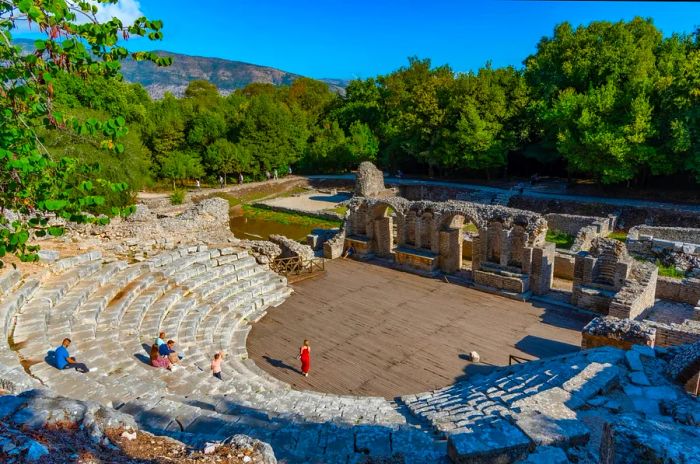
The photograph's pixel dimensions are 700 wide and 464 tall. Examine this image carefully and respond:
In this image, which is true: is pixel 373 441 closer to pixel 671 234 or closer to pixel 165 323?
pixel 165 323

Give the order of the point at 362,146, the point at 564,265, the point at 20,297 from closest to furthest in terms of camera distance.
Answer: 1. the point at 20,297
2. the point at 564,265
3. the point at 362,146

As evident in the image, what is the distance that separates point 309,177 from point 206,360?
35.6m

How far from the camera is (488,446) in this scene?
5.40 metres

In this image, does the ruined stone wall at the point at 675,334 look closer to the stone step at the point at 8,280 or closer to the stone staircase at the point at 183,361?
the stone staircase at the point at 183,361

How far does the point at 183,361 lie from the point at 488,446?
816 centimetres

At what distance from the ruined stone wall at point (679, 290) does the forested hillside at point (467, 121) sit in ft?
38.2

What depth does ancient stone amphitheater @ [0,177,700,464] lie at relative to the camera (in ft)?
18.2

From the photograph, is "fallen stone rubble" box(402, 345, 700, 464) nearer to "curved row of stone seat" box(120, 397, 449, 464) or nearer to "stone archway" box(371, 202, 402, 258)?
"curved row of stone seat" box(120, 397, 449, 464)

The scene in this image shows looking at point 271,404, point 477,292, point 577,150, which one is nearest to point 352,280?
point 477,292

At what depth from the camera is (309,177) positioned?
4597 centimetres

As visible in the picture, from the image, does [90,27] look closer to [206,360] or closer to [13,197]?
[13,197]

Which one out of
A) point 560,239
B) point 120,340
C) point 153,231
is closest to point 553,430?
point 120,340

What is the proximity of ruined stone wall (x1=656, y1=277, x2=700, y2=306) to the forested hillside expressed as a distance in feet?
38.2

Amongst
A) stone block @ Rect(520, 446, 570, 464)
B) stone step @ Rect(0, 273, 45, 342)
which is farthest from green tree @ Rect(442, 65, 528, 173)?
stone block @ Rect(520, 446, 570, 464)
